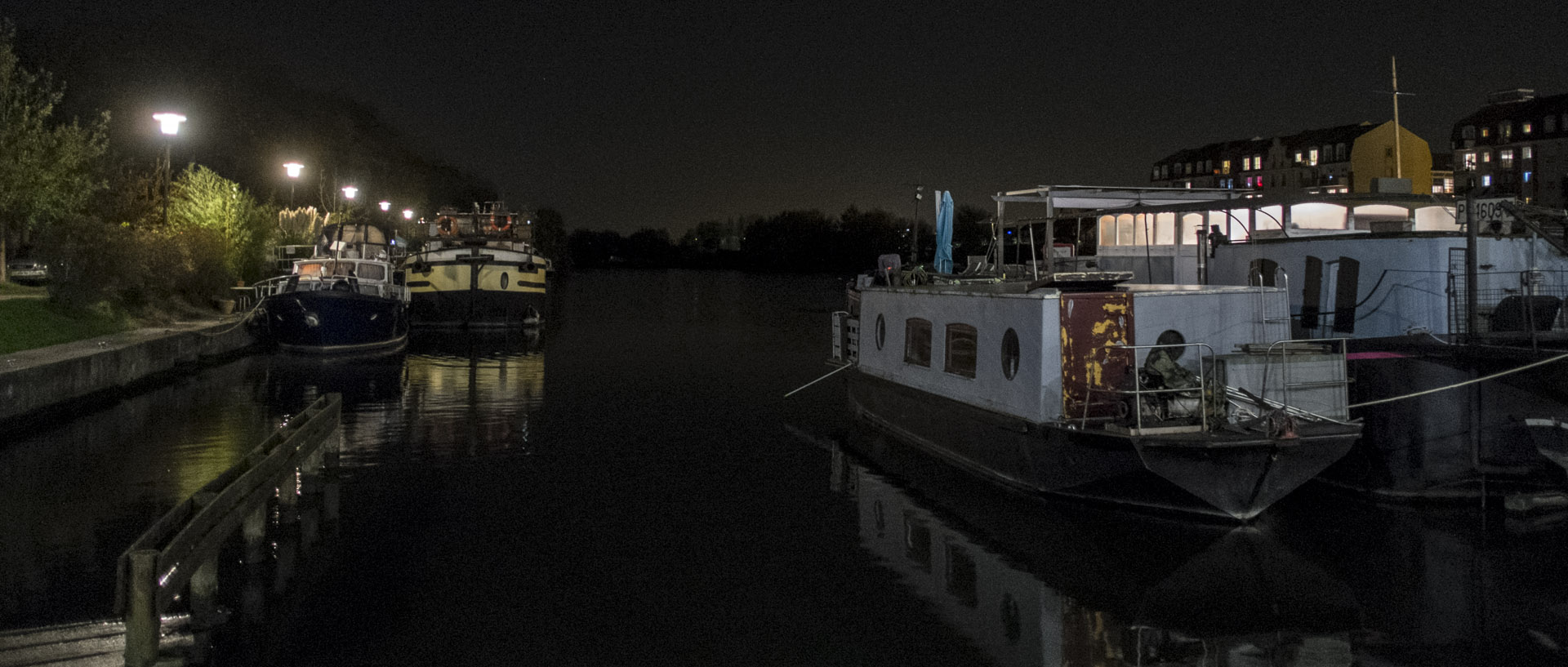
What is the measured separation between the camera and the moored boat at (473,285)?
5125 centimetres

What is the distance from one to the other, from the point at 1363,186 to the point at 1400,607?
17.7 m

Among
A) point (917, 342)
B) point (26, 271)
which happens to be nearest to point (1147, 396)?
point (917, 342)

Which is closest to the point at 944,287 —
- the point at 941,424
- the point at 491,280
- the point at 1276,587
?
the point at 941,424

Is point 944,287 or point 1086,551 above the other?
point 944,287

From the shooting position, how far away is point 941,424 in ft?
62.3

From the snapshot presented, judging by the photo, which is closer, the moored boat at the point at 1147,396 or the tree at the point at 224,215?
the moored boat at the point at 1147,396

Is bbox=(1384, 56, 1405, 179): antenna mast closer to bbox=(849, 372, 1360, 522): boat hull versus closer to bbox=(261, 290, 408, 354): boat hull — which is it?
bbox=(849, 372, 1360, 522): boat hull

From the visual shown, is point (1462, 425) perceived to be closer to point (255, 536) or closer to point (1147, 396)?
point (1147, 396)

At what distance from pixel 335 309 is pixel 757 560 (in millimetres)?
27712

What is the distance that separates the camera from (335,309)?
3691 centimetres

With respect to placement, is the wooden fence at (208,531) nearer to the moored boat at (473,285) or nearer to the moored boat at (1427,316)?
the moored boat at (1427,316)

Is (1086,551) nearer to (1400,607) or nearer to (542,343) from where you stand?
(1400,607)

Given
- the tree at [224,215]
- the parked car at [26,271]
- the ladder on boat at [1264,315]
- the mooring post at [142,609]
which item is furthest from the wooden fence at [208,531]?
the parked car at [26,271]

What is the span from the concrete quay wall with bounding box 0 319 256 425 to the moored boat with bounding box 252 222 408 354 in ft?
5.94
